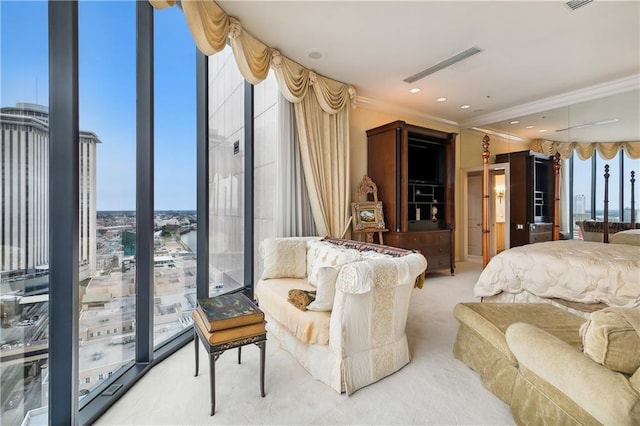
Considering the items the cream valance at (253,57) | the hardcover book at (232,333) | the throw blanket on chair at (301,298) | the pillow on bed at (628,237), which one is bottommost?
the hardcover book at (232,333)

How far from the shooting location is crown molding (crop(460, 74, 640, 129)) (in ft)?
12.1

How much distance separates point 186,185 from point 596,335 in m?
2.80

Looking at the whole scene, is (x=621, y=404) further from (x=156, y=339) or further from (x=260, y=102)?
(x=260, y=102)

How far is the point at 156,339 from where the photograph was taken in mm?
2258

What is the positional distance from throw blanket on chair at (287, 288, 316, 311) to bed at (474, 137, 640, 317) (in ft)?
7.11

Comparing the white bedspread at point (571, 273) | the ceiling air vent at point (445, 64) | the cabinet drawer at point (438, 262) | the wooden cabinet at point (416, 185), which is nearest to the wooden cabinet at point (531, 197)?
the wooden cabinet at point (416, 185)

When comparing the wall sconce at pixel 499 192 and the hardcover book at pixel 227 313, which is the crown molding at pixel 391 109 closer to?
→ the wall sconce at pixel 499 192

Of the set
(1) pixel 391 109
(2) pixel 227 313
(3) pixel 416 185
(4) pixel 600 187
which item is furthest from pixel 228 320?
(4) pixel 600 187

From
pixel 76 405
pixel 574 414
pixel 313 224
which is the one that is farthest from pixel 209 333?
pixel 313 224

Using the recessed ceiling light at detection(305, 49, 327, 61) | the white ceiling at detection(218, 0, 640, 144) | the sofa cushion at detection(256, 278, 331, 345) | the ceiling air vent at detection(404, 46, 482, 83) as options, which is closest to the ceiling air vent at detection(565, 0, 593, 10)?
the white ceiling at detection(218, 0, 640, 144)

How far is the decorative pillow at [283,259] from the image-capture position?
2797 mm

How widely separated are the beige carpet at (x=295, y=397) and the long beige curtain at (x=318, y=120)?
1833 millimetres

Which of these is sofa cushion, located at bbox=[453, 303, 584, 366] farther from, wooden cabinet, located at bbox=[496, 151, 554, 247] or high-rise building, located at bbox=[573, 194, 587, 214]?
wooden cabinet, located at bbox=[496, 151, 554, 247]

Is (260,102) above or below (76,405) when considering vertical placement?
above
